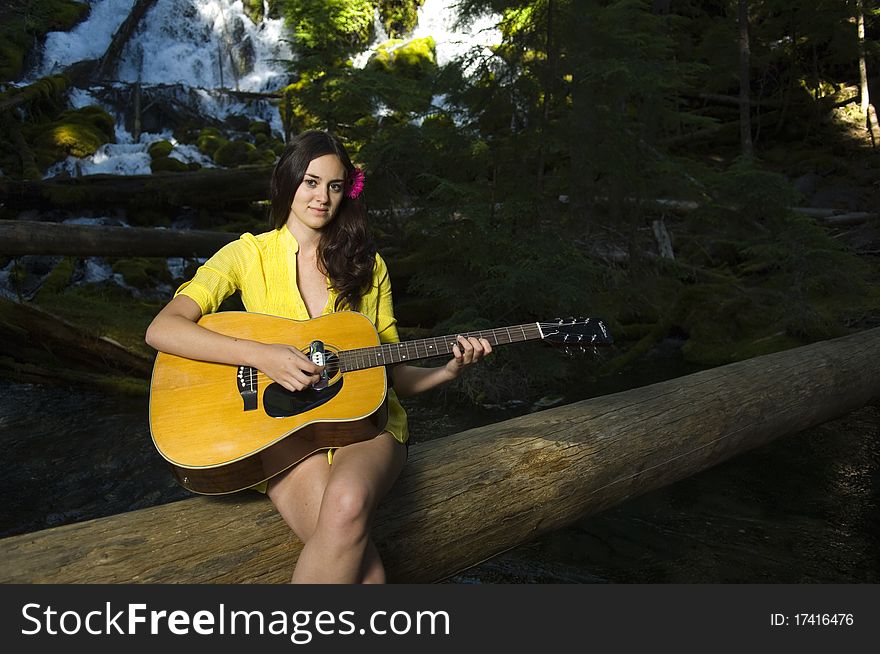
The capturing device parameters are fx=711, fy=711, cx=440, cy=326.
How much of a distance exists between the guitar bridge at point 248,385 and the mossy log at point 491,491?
34 cm

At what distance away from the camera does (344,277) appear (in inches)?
107

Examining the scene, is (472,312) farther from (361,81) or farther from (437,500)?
(437,500)

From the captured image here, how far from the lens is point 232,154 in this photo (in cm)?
1567

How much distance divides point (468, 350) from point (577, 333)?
455 millimetres

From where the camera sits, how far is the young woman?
7.48 ft

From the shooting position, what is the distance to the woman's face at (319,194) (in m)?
2.68

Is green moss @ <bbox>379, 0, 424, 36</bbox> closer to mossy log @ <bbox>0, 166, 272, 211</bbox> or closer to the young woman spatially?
mossy log @ <bbox>0, 166, 272, 211</bbox>

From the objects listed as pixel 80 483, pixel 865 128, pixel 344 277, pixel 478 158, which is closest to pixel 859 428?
pixel 478 158

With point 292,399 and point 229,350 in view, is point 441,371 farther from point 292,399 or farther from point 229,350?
point 229,350

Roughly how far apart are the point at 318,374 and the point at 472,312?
4.58 metres

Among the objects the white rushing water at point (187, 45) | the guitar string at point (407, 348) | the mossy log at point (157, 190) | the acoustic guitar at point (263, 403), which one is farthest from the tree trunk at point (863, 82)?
the acoustic guitar at point (263, 403)

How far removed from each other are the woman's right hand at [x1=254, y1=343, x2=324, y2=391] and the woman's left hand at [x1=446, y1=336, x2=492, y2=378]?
21.4 inches

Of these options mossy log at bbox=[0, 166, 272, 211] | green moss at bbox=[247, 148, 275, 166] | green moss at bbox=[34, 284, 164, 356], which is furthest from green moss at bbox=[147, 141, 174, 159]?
green moss at bbox=[34, 284, 164, 356]

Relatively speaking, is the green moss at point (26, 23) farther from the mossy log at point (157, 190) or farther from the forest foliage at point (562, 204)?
the forest foliage at point (562, 204)
